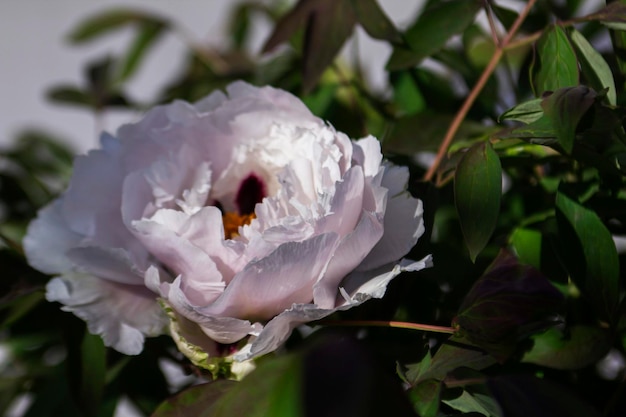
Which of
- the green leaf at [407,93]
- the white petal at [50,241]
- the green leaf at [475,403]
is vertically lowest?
the green leaf at [475,403]

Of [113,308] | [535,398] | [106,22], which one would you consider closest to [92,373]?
[113,308]

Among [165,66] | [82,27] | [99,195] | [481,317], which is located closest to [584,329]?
[481,317]

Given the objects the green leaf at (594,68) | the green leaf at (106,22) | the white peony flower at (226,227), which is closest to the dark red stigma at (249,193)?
the white peony flower at (226,227)

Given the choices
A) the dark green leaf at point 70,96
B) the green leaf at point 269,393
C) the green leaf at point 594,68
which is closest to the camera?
the green leaf at point 269,393

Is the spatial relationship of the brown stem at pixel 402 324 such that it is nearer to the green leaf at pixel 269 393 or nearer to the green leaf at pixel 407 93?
the green leaf at pixel 269 393

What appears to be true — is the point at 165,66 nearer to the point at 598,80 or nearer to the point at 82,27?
the point at 82,27

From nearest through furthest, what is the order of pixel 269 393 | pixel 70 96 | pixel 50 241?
pixel 269 393 → pixel 50 241 → pixel 70 96

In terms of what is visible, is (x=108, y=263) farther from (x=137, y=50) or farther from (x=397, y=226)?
(x=137, y=50)

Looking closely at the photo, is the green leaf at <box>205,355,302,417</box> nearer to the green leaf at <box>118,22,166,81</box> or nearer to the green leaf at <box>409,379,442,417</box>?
the green leaf at <box>409,379,442,417</box>
